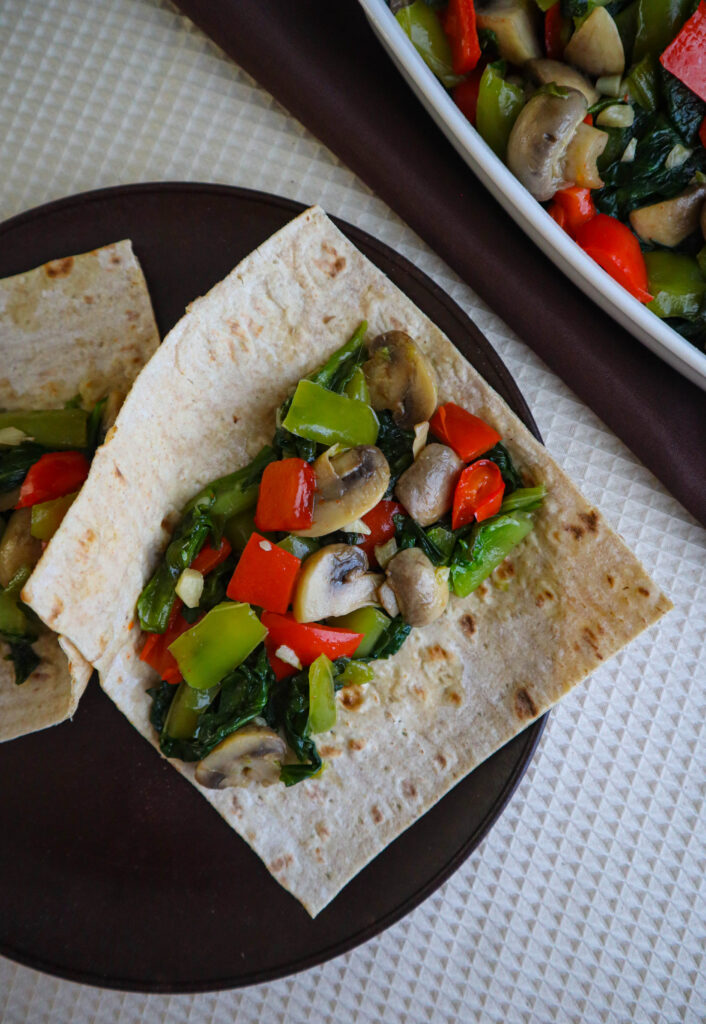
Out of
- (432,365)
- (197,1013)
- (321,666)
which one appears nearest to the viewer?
(321,666)

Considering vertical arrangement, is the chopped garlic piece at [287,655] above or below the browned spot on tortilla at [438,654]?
below

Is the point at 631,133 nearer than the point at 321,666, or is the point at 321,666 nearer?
the point at 321,666

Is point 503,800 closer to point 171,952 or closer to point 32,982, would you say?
point 171,952

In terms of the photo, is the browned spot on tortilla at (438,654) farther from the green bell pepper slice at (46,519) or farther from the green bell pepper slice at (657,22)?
the green bell pepper slice at (657,22)

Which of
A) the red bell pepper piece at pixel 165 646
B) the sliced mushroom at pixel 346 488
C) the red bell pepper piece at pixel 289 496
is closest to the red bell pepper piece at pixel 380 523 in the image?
the sliced mushroom at pixel 346 488

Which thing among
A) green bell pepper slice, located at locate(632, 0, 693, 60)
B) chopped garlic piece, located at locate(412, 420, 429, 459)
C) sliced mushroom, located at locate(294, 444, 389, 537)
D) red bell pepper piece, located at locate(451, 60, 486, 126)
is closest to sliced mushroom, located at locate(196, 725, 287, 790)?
sliced mushroom, located at locate(294, 444, 389, 537)

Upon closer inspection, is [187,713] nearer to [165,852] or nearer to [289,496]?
[165,852]

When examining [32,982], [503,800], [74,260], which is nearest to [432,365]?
[74,260]
